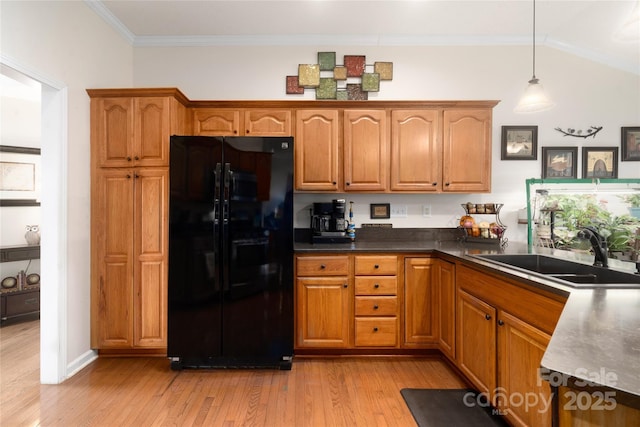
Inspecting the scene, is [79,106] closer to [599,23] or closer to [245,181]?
[245,181]

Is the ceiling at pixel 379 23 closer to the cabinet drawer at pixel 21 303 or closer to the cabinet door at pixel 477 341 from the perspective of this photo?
the cabinet door at pixel 477 341

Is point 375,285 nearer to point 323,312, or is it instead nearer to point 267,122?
point 323,312

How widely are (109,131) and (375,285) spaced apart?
2.50 metres

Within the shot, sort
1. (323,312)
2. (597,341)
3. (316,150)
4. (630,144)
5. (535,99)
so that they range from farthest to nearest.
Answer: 1. (630,144)
2. (316,150)
3. (323,312)
4. (535,99)
5. (597,341)

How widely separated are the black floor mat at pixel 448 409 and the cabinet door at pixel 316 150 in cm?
171

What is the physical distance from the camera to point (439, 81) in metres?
3.11

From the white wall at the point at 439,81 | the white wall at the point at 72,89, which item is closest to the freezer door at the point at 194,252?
the white wall at the point at 72,89

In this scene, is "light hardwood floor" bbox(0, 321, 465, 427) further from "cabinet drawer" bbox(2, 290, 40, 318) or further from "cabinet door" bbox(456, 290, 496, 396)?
"cabinet drawer" bbox(2, 290, 40, 318)

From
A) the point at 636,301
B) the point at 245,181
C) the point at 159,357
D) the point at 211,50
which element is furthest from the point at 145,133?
the point at 636,301

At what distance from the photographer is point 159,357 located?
2.56 m

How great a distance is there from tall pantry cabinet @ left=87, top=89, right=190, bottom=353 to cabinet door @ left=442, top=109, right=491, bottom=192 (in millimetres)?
2400

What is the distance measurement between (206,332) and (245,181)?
3.86ft

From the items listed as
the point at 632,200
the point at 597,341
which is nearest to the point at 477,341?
the point at 597,341

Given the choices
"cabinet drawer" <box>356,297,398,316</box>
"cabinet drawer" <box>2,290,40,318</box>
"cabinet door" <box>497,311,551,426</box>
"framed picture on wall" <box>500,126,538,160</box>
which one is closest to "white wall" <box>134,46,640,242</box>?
"framed picture on wall" <box>500,126,538,160</box>
